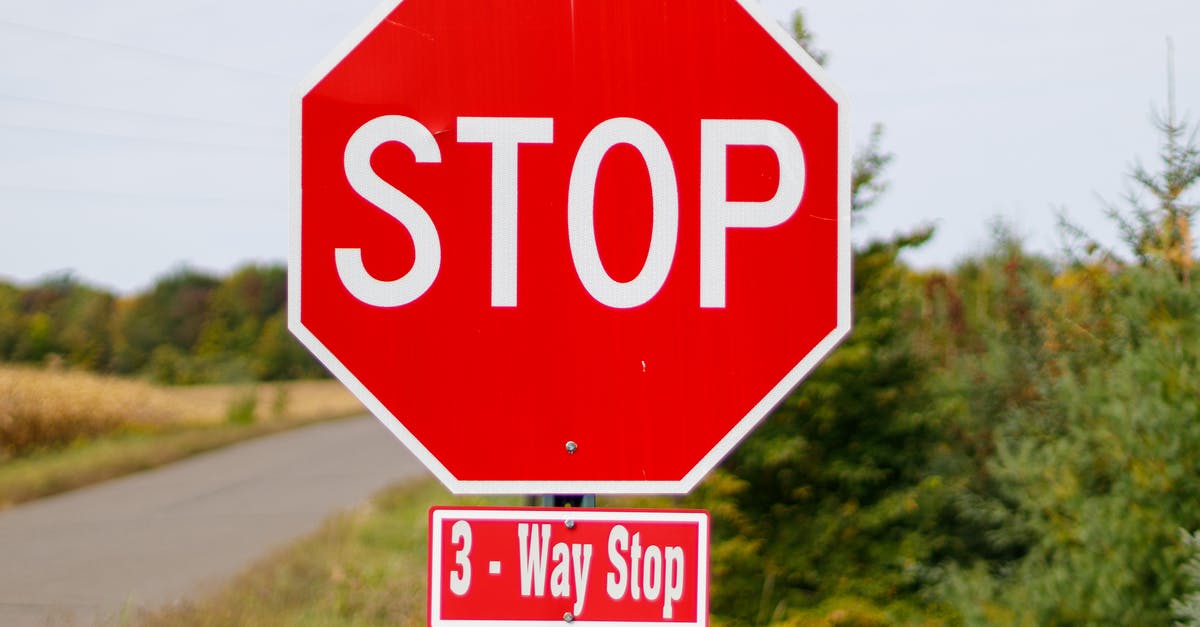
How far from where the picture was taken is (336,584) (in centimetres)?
736

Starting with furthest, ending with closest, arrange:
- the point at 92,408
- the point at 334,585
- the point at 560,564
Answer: the point at 92,408 → the point at 334,585 → the point at 560,564

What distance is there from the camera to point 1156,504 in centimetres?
384

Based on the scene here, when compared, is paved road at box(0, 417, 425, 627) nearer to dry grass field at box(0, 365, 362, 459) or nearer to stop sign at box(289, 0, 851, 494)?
dry grass field at box(0, 365, 362, 459)

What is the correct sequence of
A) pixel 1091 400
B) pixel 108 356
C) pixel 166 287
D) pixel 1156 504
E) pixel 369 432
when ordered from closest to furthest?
pixel 1156 504
pixel 1091 400
pixel 369 432
pixel 108 356
pixel 166 287

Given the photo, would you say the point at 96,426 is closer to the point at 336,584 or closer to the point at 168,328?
the point at 336,584

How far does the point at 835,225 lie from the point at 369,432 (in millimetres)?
22491

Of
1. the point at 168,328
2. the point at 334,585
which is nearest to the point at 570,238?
the point at 334,585

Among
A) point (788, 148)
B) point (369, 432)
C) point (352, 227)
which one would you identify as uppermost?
point (788, 148)

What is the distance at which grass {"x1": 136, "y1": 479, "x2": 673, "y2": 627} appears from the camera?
20.2ft

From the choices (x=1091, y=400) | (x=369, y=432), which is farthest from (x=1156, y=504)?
(x=369, y=432)

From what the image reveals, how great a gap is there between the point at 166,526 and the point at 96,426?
8.34 m

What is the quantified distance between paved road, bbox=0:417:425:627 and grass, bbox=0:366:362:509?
0.37 m

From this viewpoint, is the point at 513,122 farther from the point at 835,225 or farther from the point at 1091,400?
the point at 1091,400

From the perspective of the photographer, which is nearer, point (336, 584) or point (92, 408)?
point (336, 584)
